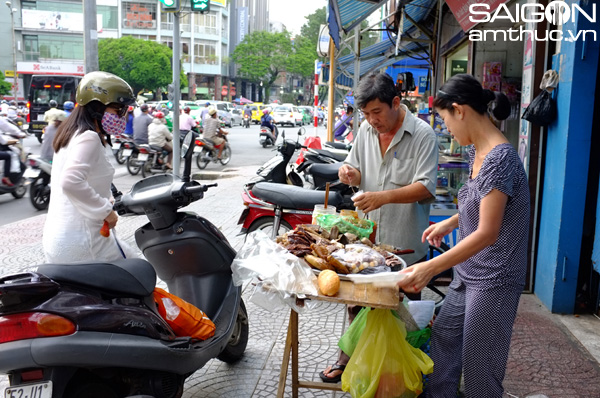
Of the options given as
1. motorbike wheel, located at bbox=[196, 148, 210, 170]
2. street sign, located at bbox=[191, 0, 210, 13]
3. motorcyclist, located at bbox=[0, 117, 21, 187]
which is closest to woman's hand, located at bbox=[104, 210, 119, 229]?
street sign, located at bbox=[191, 0, 210, 13]

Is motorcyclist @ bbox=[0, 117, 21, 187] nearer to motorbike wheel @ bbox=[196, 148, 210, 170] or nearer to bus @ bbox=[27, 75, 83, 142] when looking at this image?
motorbike wheel @ bbox=[196, 148, 210, 170]

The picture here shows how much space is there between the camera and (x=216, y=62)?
211ft

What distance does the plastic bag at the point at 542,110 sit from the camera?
14.7 feet

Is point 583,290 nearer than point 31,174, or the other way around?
point 583,290

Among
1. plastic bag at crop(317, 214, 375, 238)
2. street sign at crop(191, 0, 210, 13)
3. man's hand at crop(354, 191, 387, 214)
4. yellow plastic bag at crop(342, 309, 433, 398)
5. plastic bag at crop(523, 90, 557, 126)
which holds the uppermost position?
street sign at crop(191, 0, 210, 13)

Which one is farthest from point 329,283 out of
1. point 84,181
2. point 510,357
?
point 510,357

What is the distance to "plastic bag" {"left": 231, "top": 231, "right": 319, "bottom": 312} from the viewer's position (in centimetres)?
248

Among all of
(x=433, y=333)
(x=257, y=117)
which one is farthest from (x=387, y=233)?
(x=257, y=117)

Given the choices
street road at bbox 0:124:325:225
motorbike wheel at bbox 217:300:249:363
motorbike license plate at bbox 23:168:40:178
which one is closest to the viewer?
motorbike wheel at bbox 217:300:249:363

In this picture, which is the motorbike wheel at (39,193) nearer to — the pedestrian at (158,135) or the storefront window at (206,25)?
the pedestrian at (158,135)

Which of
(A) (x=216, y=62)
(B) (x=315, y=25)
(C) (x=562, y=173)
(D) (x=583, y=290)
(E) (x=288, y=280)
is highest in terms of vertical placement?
(B) (x=315, y=25)

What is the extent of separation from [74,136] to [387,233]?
→ 188 cm

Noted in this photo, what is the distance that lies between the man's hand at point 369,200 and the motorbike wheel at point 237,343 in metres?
1.13

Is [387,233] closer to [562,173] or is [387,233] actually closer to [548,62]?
[562,173]
